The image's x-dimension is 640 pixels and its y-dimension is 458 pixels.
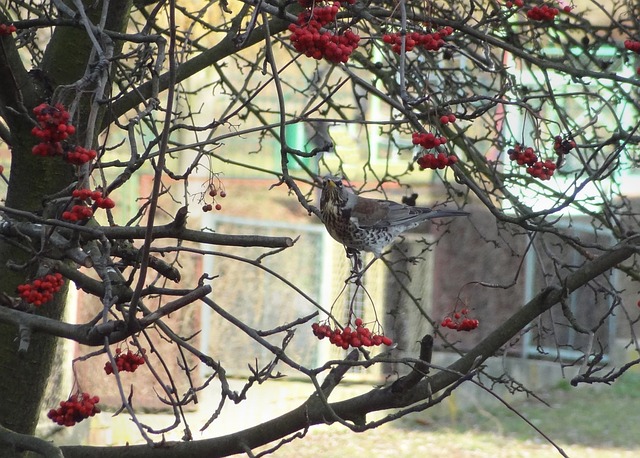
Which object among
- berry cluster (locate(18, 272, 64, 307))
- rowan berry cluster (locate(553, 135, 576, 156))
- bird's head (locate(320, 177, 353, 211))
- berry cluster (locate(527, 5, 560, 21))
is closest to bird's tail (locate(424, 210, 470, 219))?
bird's head (locate(320, 177, 353, 211))

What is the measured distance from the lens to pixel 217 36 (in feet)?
25.9

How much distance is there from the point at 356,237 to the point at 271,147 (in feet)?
31.6

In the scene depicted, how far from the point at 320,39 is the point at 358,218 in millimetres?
1844

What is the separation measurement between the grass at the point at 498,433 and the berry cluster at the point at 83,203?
569 cm

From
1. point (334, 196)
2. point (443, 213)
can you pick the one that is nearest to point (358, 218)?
point (334, 196)

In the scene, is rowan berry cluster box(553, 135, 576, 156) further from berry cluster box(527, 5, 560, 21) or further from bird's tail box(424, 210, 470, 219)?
bird's tail box(424, 210, 470, 219)

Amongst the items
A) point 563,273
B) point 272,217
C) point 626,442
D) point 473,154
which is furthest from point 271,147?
point 473,154

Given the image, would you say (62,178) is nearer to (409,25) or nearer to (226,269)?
(409,25)

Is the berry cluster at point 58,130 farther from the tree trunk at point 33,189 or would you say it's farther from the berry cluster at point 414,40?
the tree trunk at point 33,189

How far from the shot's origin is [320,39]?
2107 millimetres

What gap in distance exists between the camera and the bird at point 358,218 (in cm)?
372

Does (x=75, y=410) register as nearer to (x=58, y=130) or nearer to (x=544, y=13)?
(x=58, y=130)

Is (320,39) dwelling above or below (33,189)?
above

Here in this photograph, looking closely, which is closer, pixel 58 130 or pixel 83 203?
pixel 58 130
